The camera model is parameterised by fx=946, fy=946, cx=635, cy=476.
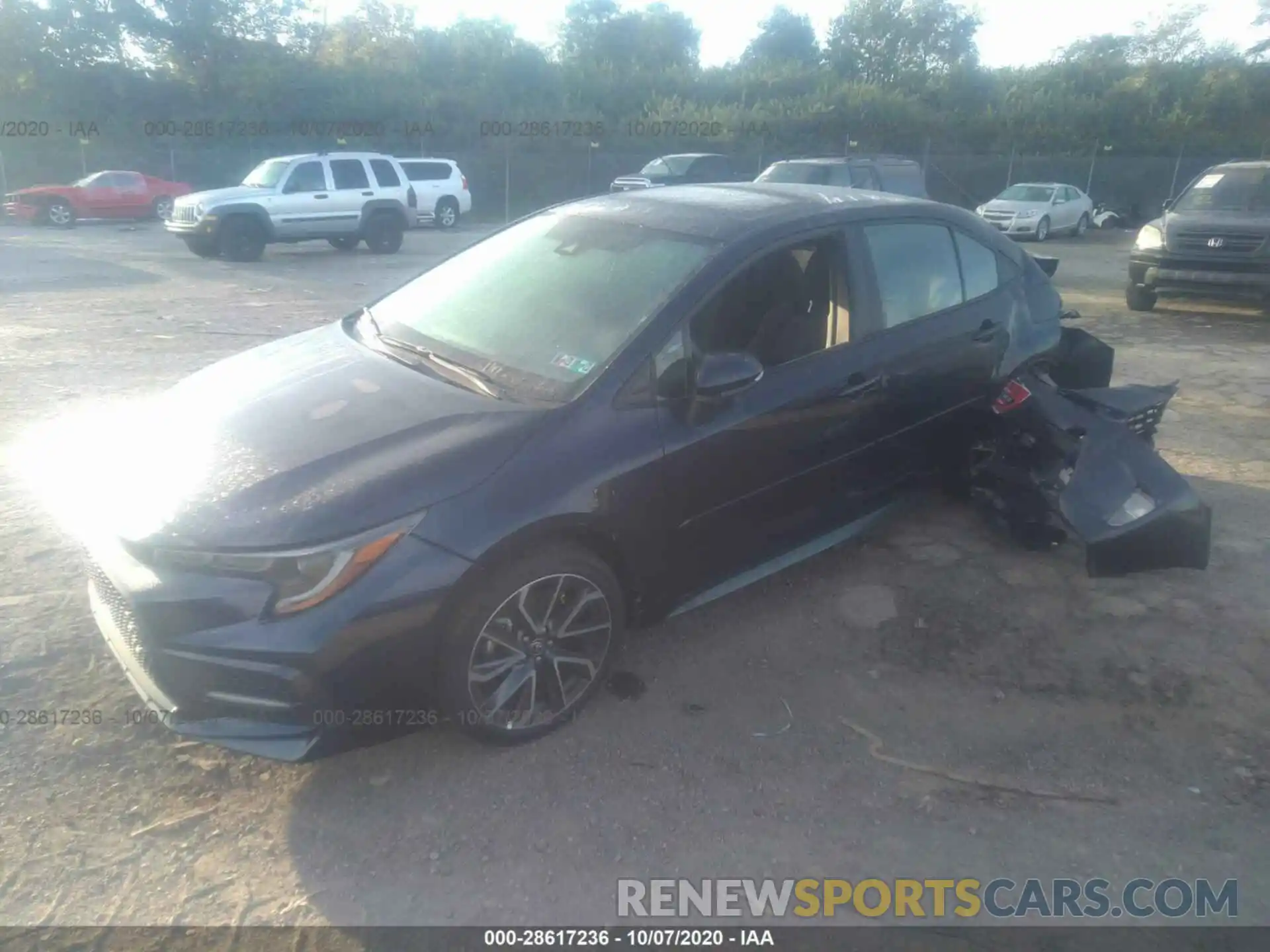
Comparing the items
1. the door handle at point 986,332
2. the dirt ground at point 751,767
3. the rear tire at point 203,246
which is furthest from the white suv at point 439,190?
the door handle at point 986,332

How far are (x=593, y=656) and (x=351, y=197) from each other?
15274 mm

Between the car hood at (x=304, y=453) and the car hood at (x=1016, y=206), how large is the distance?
2221cm

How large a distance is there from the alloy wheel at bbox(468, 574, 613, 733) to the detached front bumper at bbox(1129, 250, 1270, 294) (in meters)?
10.4

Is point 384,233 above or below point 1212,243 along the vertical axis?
below

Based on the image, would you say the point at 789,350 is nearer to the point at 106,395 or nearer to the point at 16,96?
the point at 106,395

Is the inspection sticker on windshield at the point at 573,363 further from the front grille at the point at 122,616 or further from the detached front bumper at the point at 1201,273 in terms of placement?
the detached front bumper at the point at 1201,273

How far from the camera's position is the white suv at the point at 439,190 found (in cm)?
2281

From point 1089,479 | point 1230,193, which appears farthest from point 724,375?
point 1230,193

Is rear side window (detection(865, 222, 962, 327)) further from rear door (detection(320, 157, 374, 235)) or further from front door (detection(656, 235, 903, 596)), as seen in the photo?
rear door (detection(320, 157, 374, 235))

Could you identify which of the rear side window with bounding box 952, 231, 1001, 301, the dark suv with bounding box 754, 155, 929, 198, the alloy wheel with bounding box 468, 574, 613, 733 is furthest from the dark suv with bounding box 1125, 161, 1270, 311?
the alloy wheel with bounding box 468, 574, 613, 733

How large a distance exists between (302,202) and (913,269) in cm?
1405

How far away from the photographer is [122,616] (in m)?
2.96

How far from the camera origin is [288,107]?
100 ft

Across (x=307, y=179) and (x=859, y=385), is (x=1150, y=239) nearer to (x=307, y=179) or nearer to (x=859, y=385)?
(x=859, y=385)
